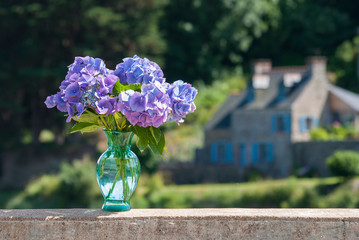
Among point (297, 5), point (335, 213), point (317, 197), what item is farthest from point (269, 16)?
point (335, 213)

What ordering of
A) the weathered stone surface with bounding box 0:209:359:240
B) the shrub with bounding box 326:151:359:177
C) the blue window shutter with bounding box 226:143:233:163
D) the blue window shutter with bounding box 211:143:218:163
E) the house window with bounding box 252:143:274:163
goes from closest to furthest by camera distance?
the weathered stone surface with bounding box 0:209:359:240 → the shrub with bounding box 326:151:359:177 → the house window with bounding box 252:143:274:163 → the blue window shutter with bounding box 226:143:233:163 → the blue window shutter with bounding box 211:143:218:163

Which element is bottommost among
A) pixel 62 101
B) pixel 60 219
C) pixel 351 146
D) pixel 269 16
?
pixel 60 219

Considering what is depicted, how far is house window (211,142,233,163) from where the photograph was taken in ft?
115

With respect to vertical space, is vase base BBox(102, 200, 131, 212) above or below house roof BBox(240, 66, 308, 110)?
below

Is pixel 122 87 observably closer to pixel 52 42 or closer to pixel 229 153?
pixel 229 153

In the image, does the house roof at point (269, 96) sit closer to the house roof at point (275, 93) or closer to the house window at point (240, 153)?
the house roof at point (275, 93)

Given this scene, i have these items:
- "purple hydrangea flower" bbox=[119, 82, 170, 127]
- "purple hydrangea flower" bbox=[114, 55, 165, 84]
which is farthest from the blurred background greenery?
"purple hydrangea flower" bbox=[119, 82, 170, 127]

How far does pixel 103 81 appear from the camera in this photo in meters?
4.64

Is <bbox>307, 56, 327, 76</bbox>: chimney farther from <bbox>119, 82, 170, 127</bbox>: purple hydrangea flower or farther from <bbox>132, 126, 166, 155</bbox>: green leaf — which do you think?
<bbox>119, 82, 170, 127</bbox>: purple hydrangea flower

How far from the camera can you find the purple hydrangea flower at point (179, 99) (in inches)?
184

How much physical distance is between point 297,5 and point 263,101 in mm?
15311

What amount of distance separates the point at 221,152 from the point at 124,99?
31107 millimetres

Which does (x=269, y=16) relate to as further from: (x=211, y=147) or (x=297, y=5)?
(x=211, y=147)

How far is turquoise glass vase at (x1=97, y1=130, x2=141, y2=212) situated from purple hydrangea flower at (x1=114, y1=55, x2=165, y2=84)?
0.39 meters
